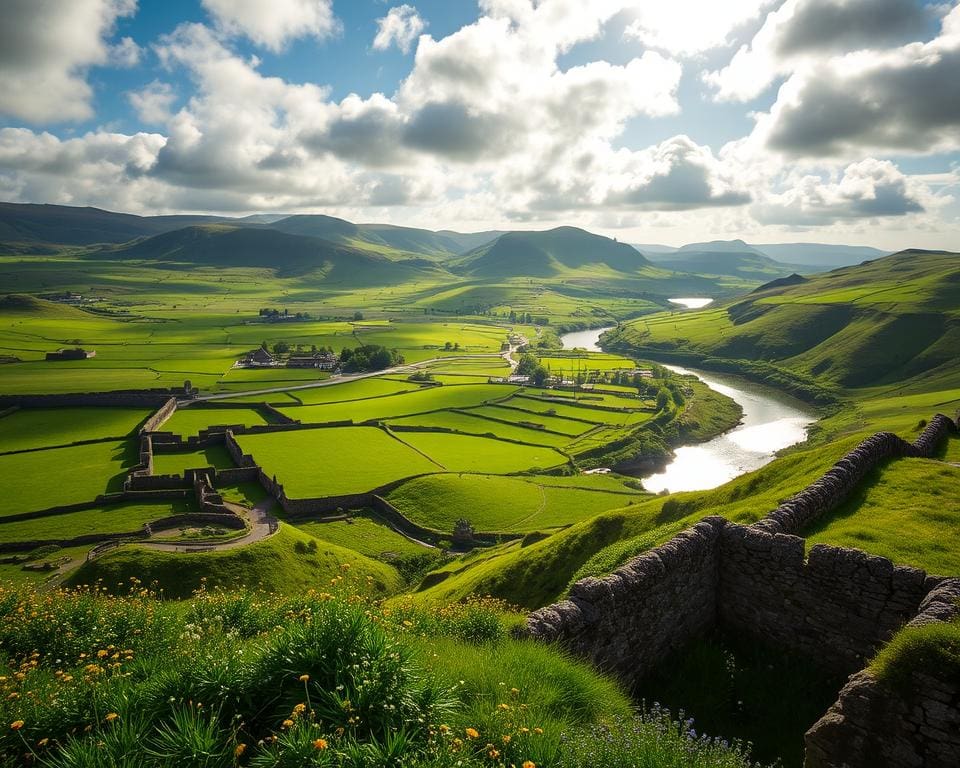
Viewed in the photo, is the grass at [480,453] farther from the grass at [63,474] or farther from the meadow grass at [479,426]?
the grass at [63,474]

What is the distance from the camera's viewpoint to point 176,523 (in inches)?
2261

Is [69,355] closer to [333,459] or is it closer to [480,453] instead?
[333,459]

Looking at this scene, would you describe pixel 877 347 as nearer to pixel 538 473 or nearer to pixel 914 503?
pixel 538 473

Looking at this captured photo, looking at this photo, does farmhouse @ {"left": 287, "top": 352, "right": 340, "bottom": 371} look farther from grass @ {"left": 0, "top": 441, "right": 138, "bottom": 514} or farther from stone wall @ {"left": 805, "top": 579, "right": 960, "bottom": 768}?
stone wall @ {"left": 805, "top": 579, "right": 960, "bottom": 768}

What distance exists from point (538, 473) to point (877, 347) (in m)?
138

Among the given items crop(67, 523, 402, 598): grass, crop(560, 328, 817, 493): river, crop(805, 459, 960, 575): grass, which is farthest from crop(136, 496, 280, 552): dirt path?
crop(560, 328, 817, 493): river

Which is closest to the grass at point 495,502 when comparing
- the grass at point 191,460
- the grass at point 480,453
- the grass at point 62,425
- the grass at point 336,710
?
the grass at point 480,453

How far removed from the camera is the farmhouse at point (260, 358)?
16844cm

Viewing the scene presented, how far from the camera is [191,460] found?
3196 inches

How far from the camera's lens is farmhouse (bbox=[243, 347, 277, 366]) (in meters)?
168

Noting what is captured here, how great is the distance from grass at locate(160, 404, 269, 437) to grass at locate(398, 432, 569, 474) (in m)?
31.1

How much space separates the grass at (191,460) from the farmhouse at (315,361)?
266ft

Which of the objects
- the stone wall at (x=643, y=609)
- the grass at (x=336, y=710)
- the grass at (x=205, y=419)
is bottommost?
the grass at (x=205, y=419)

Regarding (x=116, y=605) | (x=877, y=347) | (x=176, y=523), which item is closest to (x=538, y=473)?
(x=176, y=523)
